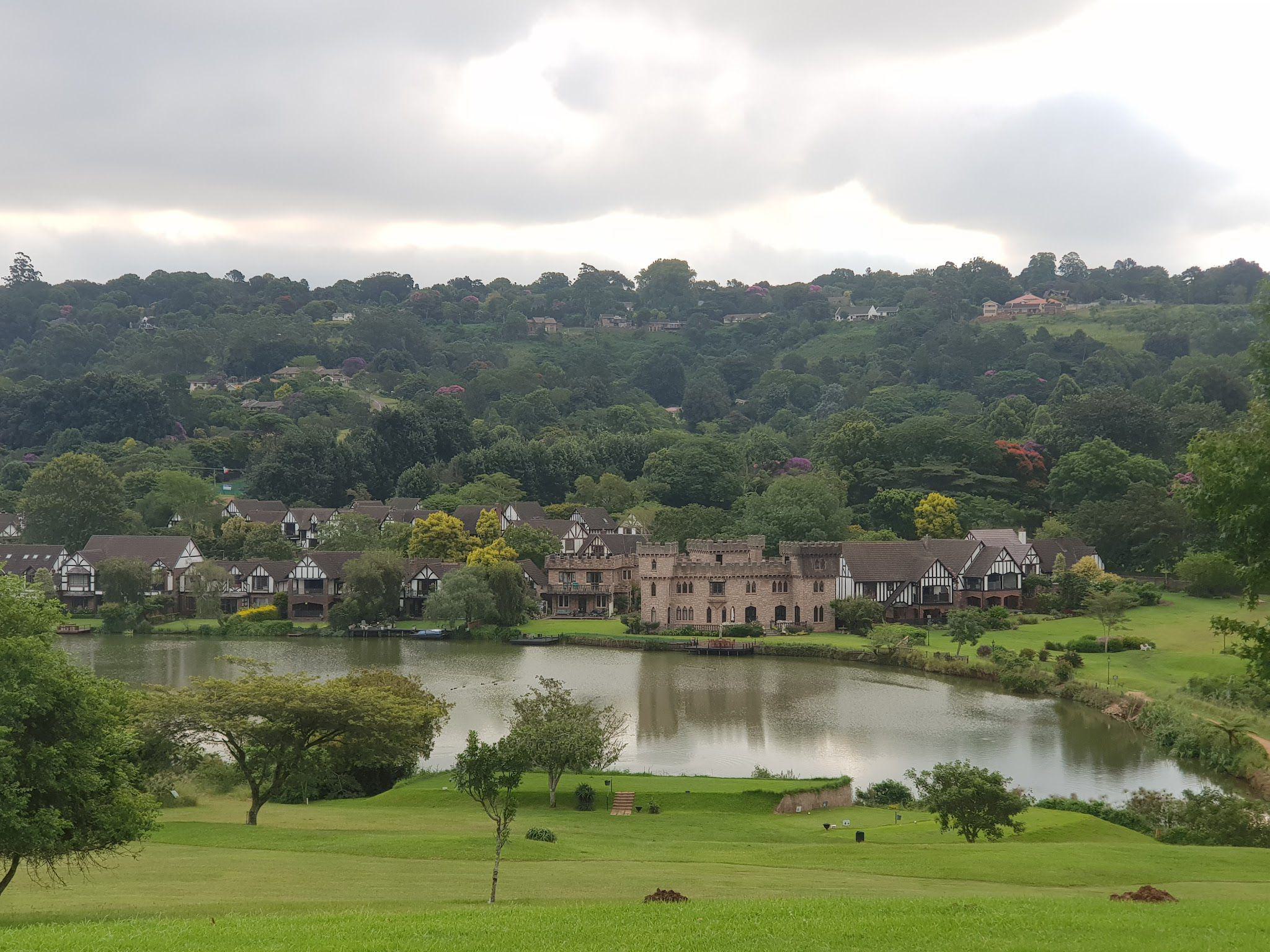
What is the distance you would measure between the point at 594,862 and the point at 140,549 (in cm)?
6100

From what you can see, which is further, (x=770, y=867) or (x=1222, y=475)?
(x=770, y=867)

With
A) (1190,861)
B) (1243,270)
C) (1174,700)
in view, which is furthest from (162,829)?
(1243,270)

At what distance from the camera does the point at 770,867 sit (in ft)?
70.7

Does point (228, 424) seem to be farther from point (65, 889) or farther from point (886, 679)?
point (65, 889)

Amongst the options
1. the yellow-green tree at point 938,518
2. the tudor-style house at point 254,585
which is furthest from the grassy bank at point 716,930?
the yellow-green tree at point 938,518

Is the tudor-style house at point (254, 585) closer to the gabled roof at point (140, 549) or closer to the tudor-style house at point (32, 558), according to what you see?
the gabled roof at point (140, 549)

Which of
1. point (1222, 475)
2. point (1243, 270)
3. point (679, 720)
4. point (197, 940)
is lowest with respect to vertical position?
point (679, 720)

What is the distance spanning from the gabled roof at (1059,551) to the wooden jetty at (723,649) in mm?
19714

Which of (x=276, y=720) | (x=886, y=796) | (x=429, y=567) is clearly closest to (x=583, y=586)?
(x=429, y=567)

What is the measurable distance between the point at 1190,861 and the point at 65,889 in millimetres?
18259

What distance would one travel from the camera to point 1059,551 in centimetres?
6975

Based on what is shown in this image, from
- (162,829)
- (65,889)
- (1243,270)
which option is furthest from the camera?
(1243,270)

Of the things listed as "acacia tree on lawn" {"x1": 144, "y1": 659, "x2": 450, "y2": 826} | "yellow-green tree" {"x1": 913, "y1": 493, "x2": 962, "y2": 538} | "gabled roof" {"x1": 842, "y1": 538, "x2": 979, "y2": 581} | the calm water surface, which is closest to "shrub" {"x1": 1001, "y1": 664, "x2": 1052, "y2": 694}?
the calm water surface

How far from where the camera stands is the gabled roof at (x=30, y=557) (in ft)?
244
